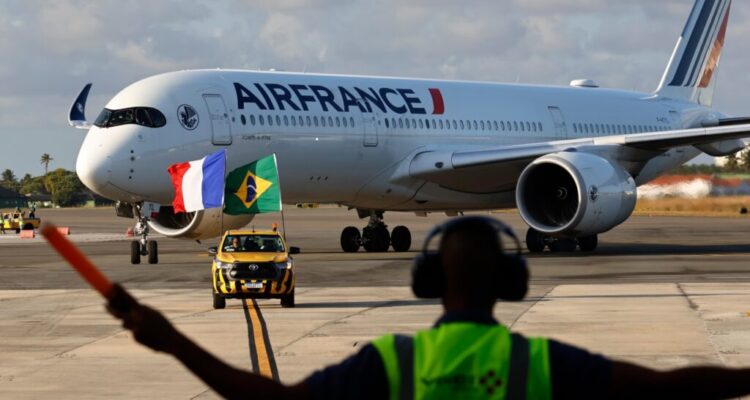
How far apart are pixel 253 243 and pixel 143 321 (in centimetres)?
1734

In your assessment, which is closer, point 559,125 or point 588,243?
point 588,243

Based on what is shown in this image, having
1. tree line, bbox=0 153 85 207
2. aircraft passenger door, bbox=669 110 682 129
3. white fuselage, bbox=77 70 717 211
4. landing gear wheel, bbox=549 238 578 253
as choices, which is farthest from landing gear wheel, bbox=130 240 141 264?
tree line, bbox=0 153 85 207

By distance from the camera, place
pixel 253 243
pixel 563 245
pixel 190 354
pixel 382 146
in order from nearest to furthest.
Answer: pixel 190 354 < pixel 253 243 < pixel 382 146 < pixel 563 245

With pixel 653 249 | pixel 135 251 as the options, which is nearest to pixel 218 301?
pixel 135 251

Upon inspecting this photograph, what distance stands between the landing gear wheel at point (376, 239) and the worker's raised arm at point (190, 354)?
31135 mm

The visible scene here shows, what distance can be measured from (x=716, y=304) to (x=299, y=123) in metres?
12.8

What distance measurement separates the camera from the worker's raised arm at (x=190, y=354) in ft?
10.3

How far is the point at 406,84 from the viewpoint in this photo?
32.9m

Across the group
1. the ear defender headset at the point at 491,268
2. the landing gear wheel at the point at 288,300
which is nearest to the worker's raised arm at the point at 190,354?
the ear defender headset at the point at 491,268

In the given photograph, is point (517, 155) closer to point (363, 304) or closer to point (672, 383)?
point (363, 304)

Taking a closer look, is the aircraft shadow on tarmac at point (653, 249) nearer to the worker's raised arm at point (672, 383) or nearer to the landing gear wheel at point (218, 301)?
the landing gear wheel at point (218, 301)

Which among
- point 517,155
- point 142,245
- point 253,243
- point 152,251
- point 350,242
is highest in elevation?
point 517,155

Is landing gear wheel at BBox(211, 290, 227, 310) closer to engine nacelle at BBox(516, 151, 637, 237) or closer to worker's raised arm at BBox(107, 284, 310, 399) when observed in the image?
engine nacelle at BBox(516, 151, 637, 237)

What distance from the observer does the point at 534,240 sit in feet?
107
